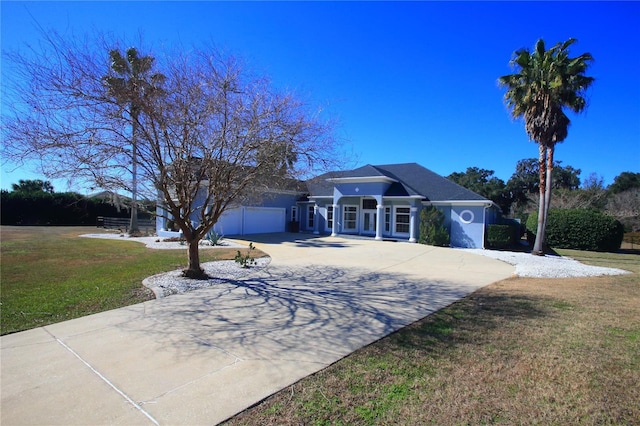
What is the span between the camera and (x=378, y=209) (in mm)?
24406

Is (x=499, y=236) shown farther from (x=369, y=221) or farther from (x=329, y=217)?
(x=329, y=217)

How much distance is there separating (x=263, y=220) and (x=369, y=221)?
27.4 feet

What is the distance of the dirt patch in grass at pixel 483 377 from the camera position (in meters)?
3.20

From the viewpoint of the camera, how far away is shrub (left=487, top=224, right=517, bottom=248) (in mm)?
21344

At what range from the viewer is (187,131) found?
26.0ft

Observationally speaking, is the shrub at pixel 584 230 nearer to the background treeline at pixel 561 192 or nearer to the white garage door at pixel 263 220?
the background treeline at pixel 561 192

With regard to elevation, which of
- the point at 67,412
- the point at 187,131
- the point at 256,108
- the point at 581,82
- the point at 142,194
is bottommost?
the point at 67,412

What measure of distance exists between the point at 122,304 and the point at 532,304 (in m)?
8.68

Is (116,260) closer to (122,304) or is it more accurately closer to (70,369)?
(122,304)

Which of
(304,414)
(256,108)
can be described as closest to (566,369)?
(304,414)

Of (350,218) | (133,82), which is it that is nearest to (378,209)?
(350,218)

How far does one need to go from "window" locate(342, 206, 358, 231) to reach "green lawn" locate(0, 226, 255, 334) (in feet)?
41.8

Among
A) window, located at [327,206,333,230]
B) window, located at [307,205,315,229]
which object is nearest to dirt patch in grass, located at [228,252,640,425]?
window, located at [327,206,333,230]

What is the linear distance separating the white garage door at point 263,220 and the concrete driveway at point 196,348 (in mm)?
16776
